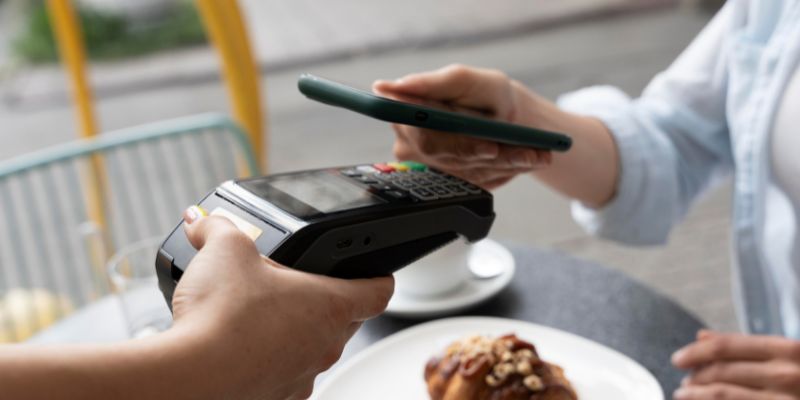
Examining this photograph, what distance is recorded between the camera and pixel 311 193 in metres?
0.42

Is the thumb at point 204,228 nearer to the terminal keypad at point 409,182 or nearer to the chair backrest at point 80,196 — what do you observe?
the terminal keypad at point 409,182

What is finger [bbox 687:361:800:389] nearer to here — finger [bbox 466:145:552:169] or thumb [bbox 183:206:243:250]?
finger [bbox 466:145:552:169]

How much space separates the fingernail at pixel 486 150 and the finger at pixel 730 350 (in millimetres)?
208

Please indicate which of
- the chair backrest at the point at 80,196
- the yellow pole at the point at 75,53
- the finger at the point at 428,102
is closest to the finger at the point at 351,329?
A: the finger at the point at 428,102

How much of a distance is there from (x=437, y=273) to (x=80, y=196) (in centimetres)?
59

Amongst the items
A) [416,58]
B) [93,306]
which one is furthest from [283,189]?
[416,58]

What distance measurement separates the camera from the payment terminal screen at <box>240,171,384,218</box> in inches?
15.7

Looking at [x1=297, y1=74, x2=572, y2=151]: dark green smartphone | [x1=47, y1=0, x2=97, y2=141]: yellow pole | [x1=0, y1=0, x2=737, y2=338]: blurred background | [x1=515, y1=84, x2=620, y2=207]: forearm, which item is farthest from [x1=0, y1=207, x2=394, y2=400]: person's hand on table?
[x1=0, y1=0, x2=737, y2=338]: blurred background

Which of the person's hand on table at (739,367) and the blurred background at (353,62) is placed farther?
the blurred background at (353,62)

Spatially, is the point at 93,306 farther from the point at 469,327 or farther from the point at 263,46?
the point at 263,46

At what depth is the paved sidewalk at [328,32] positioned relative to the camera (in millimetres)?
3178

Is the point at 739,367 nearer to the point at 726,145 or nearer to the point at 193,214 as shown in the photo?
the point at 726,145

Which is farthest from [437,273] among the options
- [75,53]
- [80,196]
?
[75,53]

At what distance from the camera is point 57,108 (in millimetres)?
2982
